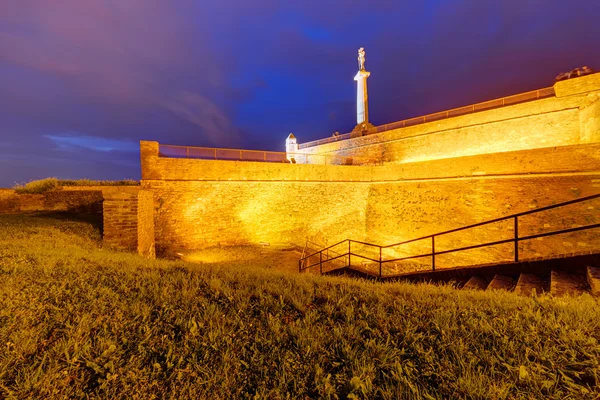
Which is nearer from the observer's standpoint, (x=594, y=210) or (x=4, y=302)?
(x=4, y=302)

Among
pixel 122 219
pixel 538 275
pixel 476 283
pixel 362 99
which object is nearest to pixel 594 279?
pixel 538 275

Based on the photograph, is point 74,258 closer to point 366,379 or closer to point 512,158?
point 366,379

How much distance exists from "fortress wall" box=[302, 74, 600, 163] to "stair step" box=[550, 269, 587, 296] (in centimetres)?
1135

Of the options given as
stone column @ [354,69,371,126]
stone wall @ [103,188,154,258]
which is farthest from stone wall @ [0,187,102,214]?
stone column @ [354,69,371,126]

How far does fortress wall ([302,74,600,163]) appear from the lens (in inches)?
487

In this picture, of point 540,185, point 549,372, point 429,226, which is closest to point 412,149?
point 429,226

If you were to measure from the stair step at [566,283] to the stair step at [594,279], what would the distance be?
0.12 metres

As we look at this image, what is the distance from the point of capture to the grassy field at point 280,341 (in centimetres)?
172

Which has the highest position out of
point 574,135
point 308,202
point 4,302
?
point 574,135

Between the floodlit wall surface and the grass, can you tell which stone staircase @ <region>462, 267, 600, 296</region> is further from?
the grass

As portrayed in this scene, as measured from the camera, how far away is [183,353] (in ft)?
6.79

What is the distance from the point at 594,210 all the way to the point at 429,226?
5.75 metres

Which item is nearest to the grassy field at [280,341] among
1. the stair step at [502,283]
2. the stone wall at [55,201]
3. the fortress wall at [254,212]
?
the stair step at [502,283]

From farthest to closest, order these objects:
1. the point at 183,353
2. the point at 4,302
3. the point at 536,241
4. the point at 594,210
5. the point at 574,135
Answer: the point at 574,135 → the point at 536,241 → the point at 594,210 → the point at 4,302 → the point at 183,353
